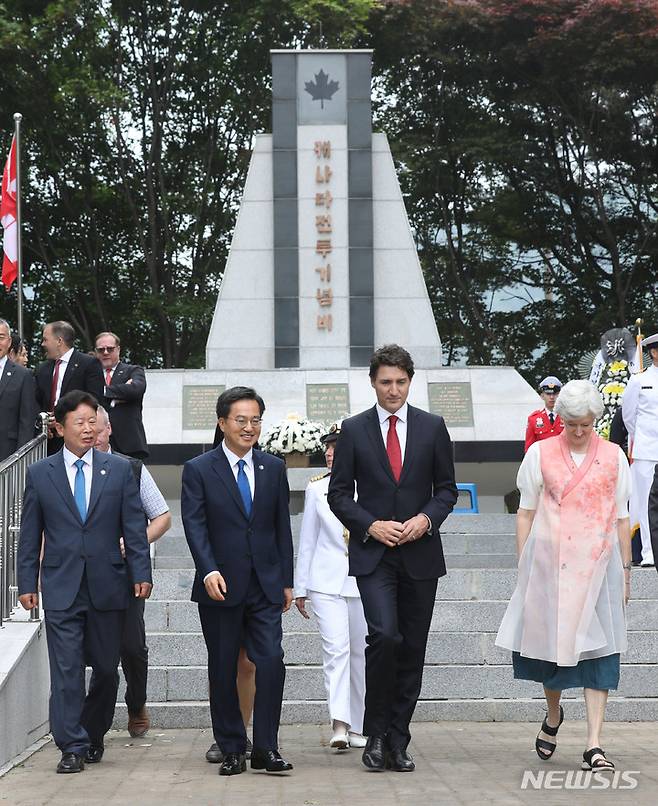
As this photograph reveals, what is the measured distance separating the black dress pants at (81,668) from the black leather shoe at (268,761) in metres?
0.78

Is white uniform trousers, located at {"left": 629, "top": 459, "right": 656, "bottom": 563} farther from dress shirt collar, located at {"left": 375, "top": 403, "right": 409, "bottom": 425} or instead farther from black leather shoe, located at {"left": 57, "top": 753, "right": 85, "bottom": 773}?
black leather shoe, located at {"left": 57, "top": 753, "right": 85, "bottom": 773}

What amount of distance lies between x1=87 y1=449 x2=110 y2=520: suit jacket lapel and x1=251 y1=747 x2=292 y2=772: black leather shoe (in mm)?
1361

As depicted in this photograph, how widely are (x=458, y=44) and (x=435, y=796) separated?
75.3 feet

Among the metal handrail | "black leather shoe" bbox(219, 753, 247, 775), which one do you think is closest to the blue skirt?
"black leather shoe" bbox(219, 753, 247, 775)

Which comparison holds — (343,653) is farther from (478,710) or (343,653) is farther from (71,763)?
(71,763)

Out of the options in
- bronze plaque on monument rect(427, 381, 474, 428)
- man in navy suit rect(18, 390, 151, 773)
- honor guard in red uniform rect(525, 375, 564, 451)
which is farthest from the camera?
bronze plaque on monument rect(427, 381, 474, 428)

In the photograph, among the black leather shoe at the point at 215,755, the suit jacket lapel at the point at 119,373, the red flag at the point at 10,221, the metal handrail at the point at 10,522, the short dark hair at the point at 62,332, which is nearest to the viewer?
the black leather shoe at the point at 215,755

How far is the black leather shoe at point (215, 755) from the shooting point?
630 centimetres

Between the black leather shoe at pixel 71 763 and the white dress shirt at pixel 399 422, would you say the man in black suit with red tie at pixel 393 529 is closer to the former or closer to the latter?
the white dress shirt at pixel 399 422

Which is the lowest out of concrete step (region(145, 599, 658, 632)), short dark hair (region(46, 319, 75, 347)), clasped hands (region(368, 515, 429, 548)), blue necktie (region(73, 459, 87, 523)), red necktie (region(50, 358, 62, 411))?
concrete step (region(145, 599, 658, 632))

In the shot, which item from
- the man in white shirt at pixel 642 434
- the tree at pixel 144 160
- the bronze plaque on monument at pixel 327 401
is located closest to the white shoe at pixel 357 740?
the man in white shirt at pixel 642 434

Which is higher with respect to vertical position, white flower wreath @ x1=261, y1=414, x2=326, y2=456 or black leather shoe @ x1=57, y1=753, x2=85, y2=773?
white flower wreath @ x1=261, y1=414, x2=326, y2=456

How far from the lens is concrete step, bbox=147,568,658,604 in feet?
31.2

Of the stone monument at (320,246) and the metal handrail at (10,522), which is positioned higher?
the stone monument at (320,246)
